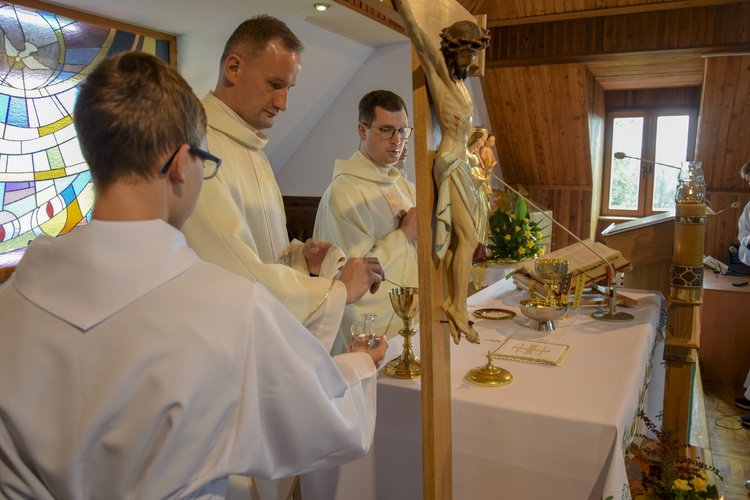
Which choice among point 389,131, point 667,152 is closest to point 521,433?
point 389,131

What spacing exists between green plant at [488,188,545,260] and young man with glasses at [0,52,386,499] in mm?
3014

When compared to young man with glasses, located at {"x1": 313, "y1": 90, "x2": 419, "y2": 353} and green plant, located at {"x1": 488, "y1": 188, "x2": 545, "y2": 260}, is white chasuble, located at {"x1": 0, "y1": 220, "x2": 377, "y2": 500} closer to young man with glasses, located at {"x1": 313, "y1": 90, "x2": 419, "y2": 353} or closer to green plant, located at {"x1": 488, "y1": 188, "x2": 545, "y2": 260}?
young man with glasses, located at {"x1": 313, "y1": 90, "x2": 419, "y2": 353}

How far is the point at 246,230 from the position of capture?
1.80m

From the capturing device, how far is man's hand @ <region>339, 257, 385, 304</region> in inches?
67.7

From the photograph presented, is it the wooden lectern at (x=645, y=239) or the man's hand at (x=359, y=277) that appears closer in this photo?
the man's hand at (x=359, y=277)

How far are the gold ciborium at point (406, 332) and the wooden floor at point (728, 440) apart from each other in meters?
2.31

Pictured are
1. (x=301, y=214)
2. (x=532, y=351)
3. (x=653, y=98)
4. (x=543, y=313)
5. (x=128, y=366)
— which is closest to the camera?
(x=128, y=366)

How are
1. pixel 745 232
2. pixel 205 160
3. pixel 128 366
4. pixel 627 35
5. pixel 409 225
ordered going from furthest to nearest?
1. pixel 627 35
2. pixel 745 232
3. pixel 409 225
4. pixel 205 160
5. pixel 128 366

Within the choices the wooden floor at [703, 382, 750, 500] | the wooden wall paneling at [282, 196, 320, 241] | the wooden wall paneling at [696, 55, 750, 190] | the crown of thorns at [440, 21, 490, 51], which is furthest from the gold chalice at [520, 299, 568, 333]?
the wooden wall paneling at [696, 55, 750, 190]

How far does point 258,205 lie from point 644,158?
27.6 feet

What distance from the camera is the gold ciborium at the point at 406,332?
5.89 ft

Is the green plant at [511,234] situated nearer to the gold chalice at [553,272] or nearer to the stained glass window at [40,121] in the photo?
the gold chalice at [553,272]

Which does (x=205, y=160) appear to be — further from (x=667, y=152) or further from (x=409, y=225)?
(x=667, y=152)

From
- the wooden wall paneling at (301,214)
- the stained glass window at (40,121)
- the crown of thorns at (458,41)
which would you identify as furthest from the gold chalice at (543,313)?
the wooden wall paneling at (301,214)
